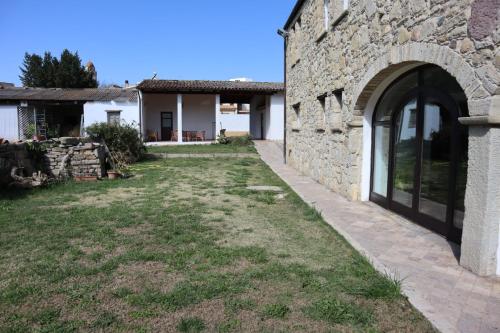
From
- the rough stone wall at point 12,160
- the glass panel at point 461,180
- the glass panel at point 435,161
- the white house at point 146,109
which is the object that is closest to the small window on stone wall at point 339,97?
the glass panel at point 435,161

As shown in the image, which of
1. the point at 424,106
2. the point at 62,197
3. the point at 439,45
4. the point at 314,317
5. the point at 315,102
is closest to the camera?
the point at 314,317

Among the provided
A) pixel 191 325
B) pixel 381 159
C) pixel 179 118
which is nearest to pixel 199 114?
pixel 179 118

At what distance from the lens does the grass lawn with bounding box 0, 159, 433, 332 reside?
296 centimetres

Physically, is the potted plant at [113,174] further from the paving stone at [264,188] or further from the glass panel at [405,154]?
the glass panel at [405,154]

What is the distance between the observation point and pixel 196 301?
10.6ft

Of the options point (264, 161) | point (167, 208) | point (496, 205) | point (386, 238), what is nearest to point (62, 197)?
point (167, 208)

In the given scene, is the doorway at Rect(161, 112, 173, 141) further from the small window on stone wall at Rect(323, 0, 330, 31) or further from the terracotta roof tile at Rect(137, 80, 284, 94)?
the small window on stone wall at Rect(323, 0, 330, 31)

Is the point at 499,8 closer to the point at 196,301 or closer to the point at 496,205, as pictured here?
the point at 496,205

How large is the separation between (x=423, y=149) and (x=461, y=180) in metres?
0.95

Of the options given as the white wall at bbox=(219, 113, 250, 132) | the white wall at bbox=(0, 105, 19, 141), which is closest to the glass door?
the white wall at bbox=(0, 105, 19, 141)

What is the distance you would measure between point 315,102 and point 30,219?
7.18m

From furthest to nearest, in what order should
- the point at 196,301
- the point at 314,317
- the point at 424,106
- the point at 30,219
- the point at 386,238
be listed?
1. the point at 30,219
2. the point at 424,106
3. the point at 386,238
4. the point at 196,301
5. the point at 314,317

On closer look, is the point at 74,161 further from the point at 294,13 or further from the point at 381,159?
the point at 294,13

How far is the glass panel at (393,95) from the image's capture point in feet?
19.2
